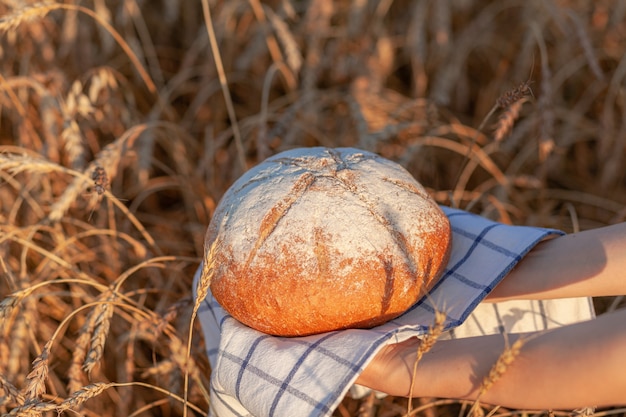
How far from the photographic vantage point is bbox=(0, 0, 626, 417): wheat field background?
1.98 m

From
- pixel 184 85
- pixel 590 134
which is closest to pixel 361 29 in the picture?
pixel 184 85

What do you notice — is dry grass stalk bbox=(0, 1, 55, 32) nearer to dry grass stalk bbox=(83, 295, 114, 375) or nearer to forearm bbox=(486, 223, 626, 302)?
dry grass stalk bbox=(83, 295, 114, 375)

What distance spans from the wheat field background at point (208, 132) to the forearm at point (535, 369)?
1.38ft

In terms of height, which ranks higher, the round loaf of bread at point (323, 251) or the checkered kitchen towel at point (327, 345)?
the round loaf of bread at point (323, 251)

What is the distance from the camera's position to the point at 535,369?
3.76 feet

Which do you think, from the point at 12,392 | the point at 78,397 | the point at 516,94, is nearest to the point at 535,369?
the point at 516,94

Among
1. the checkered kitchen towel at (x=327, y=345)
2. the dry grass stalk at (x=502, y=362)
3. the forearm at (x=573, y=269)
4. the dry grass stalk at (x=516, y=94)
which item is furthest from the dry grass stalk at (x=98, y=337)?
the dry grass stalk at (x=516, y=94)

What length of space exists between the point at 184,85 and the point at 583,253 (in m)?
2.39

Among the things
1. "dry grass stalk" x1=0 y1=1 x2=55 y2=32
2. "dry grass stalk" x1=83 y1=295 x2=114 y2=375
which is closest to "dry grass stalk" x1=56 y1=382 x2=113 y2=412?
"dry grass stalk" x1=83 y1=295 x2=114 y2=375

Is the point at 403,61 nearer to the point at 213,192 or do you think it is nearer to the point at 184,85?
the point at 184,85

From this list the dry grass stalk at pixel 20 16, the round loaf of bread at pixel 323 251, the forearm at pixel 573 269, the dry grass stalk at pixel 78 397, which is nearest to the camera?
the dry grass stalk at pixel 78 397

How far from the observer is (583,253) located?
1.47 metres

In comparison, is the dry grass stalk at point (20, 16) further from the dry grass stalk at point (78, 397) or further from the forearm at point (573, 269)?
the forearm at point (573, 269)

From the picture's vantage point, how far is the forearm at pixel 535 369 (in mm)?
1095
